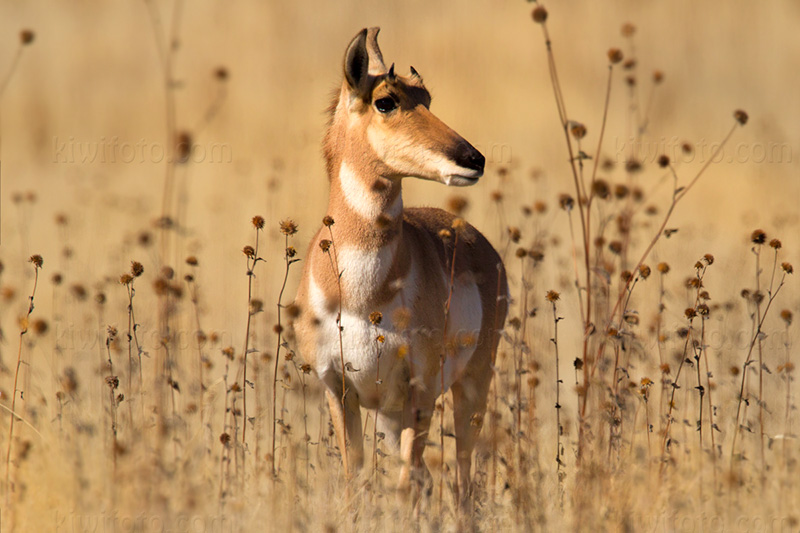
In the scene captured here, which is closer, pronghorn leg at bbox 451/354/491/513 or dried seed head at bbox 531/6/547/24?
dried seed head at bbox 531/6/547/24

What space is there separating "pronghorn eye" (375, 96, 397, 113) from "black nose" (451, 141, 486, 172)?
64 centimetres

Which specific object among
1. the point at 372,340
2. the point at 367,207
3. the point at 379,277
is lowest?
the point at 372,340

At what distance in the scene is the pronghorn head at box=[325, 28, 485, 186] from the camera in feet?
19.6

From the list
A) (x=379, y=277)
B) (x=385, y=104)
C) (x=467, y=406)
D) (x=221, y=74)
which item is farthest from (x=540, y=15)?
(x=467, y=406)

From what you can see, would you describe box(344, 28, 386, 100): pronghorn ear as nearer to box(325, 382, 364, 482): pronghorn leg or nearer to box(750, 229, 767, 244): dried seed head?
box(325, 382, 364, 482): pronghorn leg

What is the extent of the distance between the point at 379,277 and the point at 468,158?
0.95m

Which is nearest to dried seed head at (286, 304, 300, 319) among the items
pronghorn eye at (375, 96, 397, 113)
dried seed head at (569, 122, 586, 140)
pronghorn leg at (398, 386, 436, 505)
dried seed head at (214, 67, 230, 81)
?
pronghorn leg at (398, 386, 436, 505)

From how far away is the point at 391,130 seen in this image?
20.6ft

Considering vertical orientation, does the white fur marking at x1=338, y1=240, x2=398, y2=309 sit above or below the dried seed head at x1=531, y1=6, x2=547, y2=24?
below

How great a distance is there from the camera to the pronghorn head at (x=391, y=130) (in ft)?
19.6

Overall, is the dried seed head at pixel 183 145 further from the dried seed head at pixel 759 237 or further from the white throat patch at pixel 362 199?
the dried seed head at pixel 759 237

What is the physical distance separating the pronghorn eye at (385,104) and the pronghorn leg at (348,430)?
1.77m

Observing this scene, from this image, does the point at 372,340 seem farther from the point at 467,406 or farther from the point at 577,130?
the point at 577,130

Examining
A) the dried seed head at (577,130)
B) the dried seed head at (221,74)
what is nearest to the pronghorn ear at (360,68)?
the dried seed head at (221,74)
